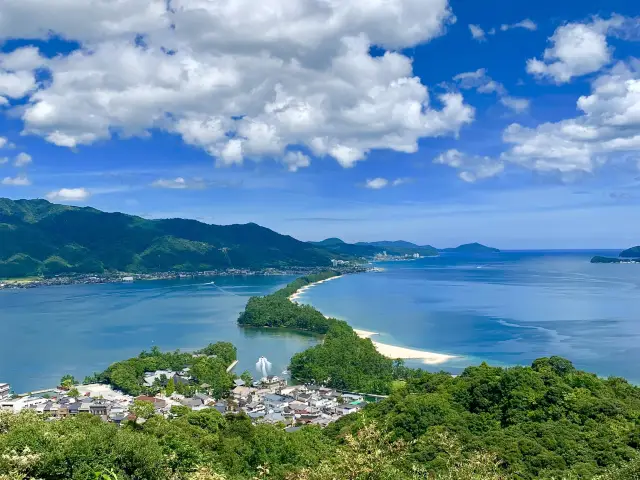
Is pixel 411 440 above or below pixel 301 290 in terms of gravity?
above

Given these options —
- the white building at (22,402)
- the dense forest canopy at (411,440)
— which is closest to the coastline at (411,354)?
the dense forest canopy at (411,440)

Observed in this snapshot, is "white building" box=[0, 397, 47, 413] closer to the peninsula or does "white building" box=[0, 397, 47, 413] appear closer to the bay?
the peninsula

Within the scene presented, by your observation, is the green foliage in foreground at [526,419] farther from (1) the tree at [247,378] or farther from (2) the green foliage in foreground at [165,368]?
(2) the green foliage in foreground at [165,368]

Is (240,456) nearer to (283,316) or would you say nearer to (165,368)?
(165,368)

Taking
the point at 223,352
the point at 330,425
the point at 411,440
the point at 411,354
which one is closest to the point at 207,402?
the point at 330,425

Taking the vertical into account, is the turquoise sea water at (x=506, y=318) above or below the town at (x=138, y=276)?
below

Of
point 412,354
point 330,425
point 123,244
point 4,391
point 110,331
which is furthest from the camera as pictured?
point 123,244

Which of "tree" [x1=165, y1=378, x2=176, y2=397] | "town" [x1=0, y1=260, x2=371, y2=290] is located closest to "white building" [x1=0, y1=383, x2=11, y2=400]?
"tree" [x1=165, y1=378, x2=176, y2=397]
